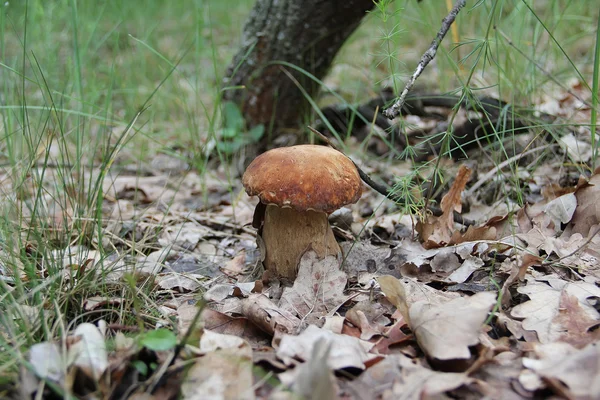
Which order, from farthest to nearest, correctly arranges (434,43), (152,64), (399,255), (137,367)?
(152,64) → (399,255) → (434,43) → (137,367)

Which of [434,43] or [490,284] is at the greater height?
[434,43]

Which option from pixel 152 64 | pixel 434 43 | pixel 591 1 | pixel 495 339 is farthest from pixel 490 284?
pixel 152 64

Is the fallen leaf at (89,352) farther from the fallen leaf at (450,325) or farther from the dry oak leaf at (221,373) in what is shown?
the fallen leaf at (450,325)

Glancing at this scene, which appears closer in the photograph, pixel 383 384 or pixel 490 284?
pixel 383 384

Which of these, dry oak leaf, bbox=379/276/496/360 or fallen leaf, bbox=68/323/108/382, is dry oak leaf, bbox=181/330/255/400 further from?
dry oak leaf, bbox=379/276/496/360

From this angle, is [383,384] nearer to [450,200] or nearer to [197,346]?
[197,346]

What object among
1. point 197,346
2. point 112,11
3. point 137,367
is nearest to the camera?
point 137,367

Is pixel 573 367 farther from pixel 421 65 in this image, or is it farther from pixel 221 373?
pixel 421 65
